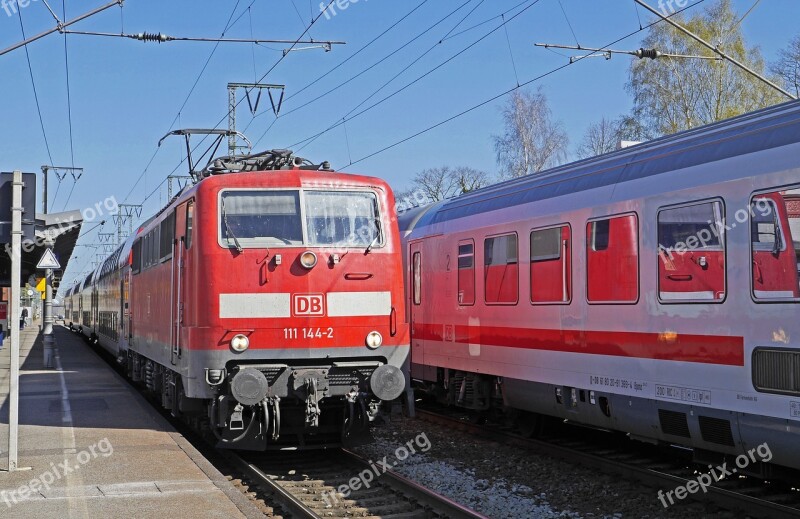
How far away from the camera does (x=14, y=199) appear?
9.17m

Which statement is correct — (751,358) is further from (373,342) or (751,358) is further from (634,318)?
(373,342)

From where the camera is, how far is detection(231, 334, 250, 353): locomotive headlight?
10.2 metres

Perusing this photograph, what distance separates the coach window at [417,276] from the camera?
15.4 m

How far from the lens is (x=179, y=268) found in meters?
11.4

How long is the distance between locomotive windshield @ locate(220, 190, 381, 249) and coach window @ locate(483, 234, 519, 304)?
209 cm

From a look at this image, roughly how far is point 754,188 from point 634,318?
2.07 metres

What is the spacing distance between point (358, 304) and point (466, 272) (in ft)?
10.5

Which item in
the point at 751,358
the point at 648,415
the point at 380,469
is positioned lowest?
the point at 380,469

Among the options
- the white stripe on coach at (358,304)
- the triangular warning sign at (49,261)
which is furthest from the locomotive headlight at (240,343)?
the triangular warning sign at (49,261)

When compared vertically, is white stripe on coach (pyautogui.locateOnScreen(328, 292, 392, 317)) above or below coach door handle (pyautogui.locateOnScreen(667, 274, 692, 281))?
below

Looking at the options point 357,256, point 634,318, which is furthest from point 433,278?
point 634,318

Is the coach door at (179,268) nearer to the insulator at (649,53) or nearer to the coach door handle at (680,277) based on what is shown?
the coach door handle at (680,277)

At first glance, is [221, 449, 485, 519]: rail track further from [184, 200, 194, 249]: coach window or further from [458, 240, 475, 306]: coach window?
[458, 240, 475, 306]: coach window

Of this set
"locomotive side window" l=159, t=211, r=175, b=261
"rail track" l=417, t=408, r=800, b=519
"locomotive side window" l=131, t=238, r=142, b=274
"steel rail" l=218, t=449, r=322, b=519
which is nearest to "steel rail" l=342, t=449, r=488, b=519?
"steel rail" l=218, t=449, r=322, b=519
